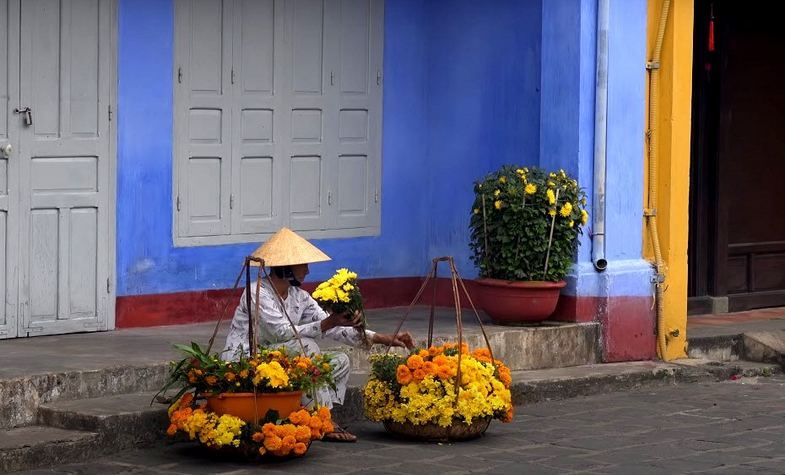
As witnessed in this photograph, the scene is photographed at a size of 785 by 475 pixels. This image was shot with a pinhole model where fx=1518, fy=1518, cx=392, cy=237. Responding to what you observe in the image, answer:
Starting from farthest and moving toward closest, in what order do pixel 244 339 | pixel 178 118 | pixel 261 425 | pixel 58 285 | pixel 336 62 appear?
pixel 336 62 < pixel 178 118 < pixel 58 285 < pixel 244 339 < pixel 261 425

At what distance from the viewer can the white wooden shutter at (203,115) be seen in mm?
10828

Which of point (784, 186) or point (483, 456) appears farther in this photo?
point (784, 186)

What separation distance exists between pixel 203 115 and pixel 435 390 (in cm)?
333

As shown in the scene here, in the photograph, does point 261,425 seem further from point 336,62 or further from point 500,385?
point 336,62

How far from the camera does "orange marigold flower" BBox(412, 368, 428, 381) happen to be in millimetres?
8680

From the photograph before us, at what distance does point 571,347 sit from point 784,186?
13.8ft

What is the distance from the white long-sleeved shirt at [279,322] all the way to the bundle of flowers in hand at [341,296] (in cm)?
16

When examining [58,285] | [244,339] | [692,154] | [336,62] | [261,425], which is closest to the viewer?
[261,425]

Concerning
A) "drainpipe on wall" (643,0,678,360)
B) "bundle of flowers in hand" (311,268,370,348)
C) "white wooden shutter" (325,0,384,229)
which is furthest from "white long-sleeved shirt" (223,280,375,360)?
"drainpipe on wall" (643,0,678,360)

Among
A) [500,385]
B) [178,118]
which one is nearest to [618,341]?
[500,385]

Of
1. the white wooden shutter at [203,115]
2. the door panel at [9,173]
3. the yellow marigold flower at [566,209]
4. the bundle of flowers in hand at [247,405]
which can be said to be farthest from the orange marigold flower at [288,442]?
the yellow marigold flower at [566,209]

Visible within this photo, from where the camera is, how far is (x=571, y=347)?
11219mm

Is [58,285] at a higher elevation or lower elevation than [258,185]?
lower

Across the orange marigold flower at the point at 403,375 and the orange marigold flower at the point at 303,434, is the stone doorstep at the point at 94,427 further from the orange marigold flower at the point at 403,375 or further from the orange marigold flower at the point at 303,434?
the orange marigold flower at the point at 303,434
